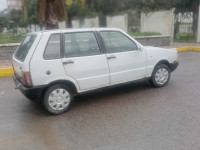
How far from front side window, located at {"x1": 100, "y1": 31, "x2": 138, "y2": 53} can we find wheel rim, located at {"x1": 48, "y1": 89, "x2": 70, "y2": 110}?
1331mm

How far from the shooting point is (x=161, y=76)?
546cm

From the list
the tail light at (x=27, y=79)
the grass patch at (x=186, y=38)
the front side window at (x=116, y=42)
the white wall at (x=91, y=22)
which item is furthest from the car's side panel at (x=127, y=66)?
the white wall at (x=91, y=22)

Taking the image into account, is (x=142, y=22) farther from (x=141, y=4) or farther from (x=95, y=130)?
(x=95, y=130)

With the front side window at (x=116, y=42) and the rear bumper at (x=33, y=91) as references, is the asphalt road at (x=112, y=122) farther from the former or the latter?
the front side window at (x=116, y=42)

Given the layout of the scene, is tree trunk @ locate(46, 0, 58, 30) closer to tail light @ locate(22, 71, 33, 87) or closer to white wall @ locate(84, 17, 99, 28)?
tail light @ locate(22, 71, 33, 87)

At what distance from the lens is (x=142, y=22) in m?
15.6

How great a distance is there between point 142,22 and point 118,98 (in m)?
11.9

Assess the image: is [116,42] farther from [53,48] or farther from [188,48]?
[188,48]

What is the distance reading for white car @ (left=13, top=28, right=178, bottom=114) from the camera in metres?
3.90

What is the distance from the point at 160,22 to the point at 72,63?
11699 mm

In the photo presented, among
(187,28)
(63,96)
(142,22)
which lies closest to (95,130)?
(63,96)

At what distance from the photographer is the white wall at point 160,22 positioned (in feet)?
45.4

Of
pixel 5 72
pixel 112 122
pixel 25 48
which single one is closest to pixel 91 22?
pixel 5 72

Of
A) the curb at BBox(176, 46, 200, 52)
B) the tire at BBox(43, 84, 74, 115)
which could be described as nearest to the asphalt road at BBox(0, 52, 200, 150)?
the tire at BBox(43, 84, 74, 115)
